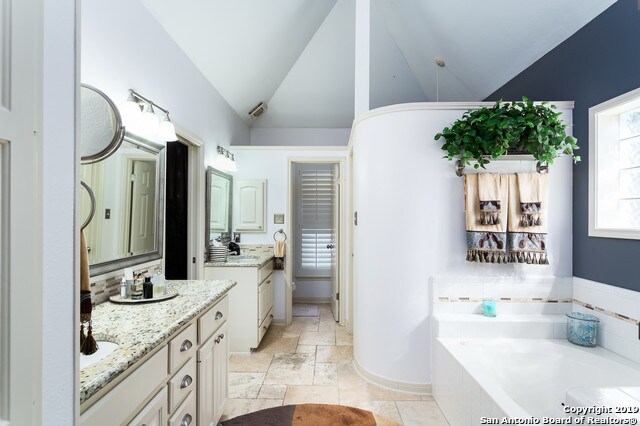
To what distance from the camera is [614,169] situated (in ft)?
7.07

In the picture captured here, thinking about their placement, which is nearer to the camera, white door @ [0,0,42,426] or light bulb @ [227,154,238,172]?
white door @ [0,0,42,426]

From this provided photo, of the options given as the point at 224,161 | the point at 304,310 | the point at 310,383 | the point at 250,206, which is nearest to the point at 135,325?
the point at 310,383

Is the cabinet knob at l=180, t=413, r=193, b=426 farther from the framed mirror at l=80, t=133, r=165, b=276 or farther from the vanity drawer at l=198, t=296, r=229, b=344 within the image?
the framed mirror at l=80, t=133, r=165, b=276

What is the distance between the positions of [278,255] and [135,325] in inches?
94.8

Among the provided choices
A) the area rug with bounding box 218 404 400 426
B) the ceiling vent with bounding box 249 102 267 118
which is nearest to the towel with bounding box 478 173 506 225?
the area rug with bounding box 218 404 400 426

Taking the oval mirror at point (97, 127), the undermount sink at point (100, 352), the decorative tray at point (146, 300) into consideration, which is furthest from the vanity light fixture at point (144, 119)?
the undermount sink at point (100, 352)

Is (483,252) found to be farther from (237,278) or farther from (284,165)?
(284,165)

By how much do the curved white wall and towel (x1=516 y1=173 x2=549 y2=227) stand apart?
0.14 meters

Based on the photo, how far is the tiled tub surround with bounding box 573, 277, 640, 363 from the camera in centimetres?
196

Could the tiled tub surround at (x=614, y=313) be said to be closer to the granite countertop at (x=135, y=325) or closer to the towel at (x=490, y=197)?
the towel at (x=490, y=197)

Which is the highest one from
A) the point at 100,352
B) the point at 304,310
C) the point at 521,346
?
the point at 100,352

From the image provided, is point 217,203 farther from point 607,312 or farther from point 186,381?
point 607,312

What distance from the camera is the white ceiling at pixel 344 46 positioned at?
2412 millimetres

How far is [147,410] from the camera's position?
3.92ft
